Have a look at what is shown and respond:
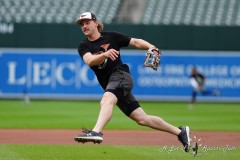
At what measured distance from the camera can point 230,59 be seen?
91.6ft

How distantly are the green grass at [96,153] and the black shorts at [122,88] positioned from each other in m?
0.82

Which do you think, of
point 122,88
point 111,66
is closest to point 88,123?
point 111,66

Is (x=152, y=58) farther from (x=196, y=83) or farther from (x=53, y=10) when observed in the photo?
(x=53, y=10)

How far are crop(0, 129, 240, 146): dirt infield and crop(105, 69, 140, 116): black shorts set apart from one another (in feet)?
10.5

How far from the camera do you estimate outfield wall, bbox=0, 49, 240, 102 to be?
1097 inches

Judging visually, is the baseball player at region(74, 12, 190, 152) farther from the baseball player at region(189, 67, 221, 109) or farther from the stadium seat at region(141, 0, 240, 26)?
the stadium seat at region(141, 0, 240, 26)

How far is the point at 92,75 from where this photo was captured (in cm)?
2773

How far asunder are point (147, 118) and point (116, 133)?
18.6 ft

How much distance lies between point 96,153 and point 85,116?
946 cm

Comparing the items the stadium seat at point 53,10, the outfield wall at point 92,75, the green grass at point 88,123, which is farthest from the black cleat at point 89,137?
the stadium seat at point 53,10

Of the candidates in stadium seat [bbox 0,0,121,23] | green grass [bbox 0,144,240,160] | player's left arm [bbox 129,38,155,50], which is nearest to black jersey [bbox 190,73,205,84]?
stadium seat [bbox 0,0,121,23]

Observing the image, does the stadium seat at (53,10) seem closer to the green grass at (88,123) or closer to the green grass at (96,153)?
the green grass at (88,123)

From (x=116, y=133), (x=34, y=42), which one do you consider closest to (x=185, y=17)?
(x=34, y=42)

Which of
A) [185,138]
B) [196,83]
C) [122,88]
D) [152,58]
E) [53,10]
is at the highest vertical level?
[53,10]
